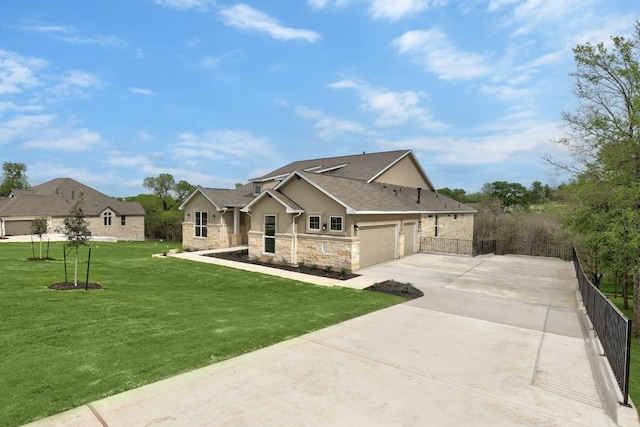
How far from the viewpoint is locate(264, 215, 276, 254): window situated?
18047mm

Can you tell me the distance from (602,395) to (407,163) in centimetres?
2298

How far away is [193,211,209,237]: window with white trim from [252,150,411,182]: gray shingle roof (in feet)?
18.6

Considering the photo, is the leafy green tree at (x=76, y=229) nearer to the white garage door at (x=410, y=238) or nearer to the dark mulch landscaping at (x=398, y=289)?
the dark mulch landscaping at (x=398, y=289)

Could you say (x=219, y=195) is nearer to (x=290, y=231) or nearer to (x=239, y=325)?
(x=290, y=231)

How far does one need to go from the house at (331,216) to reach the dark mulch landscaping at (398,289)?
3133 millimetres

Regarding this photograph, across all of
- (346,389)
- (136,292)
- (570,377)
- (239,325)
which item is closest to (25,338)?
(239,325)

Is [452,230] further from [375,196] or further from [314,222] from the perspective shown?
[314,222]

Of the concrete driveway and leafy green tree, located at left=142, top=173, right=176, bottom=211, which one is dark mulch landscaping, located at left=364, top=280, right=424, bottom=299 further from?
leafy green tree, located at left=142, top=173, right=176, bottom=211

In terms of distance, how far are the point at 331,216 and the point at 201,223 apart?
13.0 m

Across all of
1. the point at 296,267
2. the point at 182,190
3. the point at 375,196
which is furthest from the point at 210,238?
the point at 182,190

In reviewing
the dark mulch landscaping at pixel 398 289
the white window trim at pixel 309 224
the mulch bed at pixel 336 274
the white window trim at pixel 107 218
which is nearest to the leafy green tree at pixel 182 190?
the white window trim at pixel 107 218

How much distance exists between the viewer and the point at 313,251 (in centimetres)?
1662

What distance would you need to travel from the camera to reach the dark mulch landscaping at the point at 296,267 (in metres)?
14.6

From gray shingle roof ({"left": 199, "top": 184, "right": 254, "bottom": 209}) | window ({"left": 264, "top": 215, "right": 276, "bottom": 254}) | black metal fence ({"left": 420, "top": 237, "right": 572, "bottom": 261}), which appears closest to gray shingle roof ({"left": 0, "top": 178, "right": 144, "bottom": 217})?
gray shingle roof ({"left": 199, "top": 184, "right": 254, "bottom": 209})
